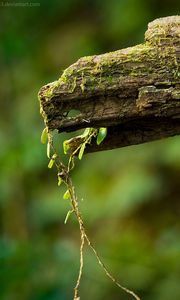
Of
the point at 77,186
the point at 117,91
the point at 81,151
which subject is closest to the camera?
the point at 117,91

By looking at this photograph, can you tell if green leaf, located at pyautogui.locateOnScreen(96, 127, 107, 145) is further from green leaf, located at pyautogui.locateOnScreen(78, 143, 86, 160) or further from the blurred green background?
the blurred green background

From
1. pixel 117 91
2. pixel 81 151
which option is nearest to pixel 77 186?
pixel 81 151

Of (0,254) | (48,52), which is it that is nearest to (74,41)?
(48,52)

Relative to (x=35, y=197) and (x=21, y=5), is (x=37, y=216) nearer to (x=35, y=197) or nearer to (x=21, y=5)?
(x=35, y=197)

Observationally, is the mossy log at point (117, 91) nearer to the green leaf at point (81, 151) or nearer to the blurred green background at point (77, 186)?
the green leaf at point (81, 151)

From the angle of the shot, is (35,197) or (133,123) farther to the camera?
(35,197)

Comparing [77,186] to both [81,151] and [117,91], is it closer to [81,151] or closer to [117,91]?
[81,151]
